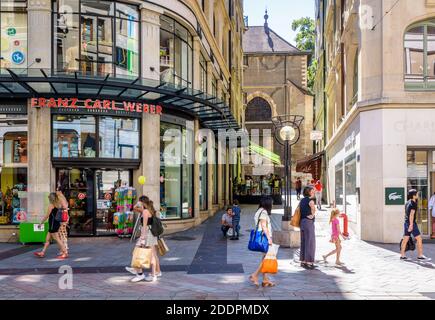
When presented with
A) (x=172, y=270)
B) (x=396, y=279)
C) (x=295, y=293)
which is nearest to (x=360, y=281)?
(x=396, y=279)

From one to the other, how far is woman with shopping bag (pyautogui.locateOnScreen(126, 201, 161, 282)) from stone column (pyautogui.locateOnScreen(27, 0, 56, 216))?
6.55 meters

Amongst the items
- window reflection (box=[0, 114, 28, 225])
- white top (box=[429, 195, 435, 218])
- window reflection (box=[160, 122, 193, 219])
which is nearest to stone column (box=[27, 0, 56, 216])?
window reflection (box=[0, 114, 28, 225])

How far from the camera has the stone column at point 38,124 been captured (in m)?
15.0

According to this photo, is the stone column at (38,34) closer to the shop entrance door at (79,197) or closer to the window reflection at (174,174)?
the shop entrance door at (79,197)

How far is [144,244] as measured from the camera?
31.1 feet

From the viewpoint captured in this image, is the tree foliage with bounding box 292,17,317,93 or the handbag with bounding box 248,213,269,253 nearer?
the handbag with bounding box 248,213,269,253

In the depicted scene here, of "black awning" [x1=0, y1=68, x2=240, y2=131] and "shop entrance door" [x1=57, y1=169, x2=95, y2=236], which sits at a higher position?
"black awning" [x1=0, y1=68, x2=240, y2=131]

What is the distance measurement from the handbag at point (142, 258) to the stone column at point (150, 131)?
6912mm

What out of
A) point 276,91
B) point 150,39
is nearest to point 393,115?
point 150,39

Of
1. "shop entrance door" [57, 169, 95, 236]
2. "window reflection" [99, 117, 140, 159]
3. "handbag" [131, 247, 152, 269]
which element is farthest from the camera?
"window reflection" [99, 117, 140, 159]

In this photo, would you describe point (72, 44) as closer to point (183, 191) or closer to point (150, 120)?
point (150, 120)

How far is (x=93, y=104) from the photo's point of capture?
1549cm

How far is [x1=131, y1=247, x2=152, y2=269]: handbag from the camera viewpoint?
927 centimetres

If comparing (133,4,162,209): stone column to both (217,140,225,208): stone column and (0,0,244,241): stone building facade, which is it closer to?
(0,0,244,241): stone building facade
